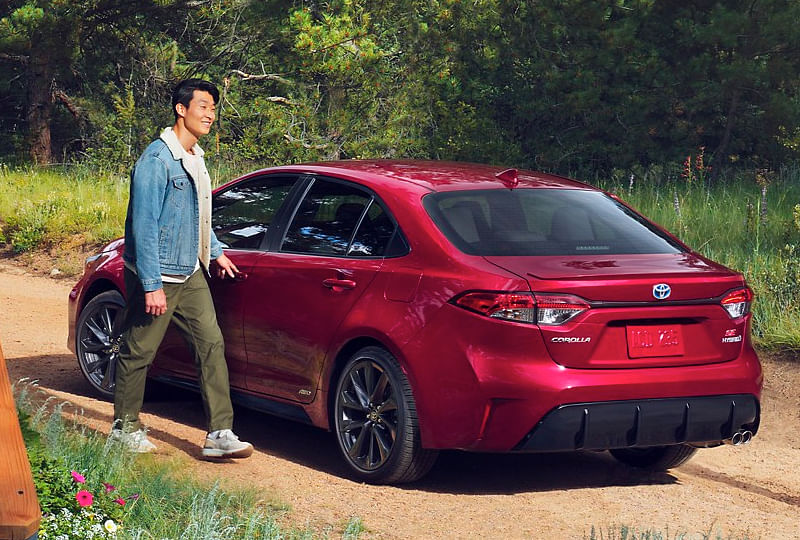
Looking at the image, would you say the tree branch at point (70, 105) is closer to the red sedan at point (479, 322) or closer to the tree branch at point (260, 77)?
the tree branch at point (260, 77)

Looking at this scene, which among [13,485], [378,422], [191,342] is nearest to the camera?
[13,485]

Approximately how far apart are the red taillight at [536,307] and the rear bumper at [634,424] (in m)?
0.43

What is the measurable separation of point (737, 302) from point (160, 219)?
314 cm

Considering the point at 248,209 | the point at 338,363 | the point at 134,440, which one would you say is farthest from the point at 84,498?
the point at 248,209

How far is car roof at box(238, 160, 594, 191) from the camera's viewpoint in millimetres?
6598

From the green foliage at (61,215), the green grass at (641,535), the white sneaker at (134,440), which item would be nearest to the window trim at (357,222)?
the white sneaker at (134,440)

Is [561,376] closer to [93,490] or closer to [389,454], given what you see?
[389,454]

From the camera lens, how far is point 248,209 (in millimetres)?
7562

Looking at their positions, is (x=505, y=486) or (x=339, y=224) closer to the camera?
(x=505, y=486)

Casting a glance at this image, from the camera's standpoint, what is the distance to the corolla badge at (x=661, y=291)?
5812mm

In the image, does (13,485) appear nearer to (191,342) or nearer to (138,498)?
(138,498)

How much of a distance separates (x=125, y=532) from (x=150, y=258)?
2.19 metres

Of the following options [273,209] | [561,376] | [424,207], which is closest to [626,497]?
[561,376]

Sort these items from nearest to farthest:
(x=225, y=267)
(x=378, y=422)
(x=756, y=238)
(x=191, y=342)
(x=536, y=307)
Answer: (x=536, y=307) < (x=378, y=422) < (x=191, y=342) < (x=225, y=267) < (x=756, y=238)
